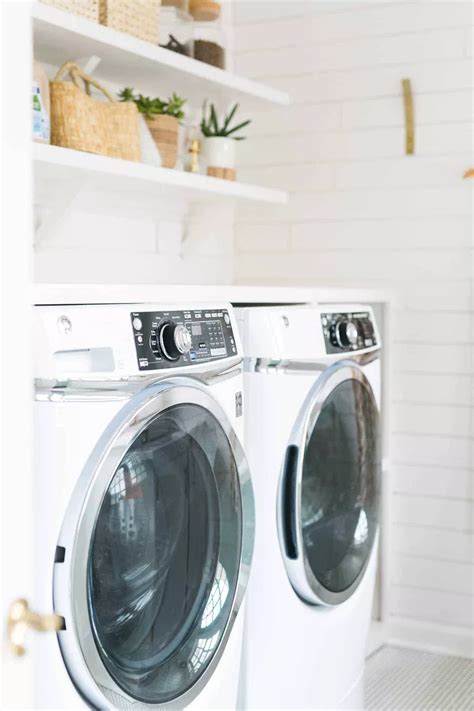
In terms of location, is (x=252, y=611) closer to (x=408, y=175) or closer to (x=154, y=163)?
(x=154, y=163)

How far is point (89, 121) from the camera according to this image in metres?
2.30

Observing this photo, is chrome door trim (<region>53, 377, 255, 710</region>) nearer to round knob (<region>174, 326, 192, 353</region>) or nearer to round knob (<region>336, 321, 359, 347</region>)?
round knob (<region>174, 326, 192, 353</region>)

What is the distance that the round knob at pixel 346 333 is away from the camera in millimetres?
2238

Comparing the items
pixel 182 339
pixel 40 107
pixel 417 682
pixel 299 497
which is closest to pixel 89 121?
pixel 40 107

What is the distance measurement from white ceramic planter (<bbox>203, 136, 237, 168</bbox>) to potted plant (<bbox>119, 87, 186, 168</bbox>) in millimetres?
241

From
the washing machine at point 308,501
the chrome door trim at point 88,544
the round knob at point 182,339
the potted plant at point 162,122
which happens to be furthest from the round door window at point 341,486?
the potted plant at point 162,122

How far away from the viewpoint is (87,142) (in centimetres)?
229

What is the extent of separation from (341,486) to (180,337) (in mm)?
811

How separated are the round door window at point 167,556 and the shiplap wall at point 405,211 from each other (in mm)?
1436

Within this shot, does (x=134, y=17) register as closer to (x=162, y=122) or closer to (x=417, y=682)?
(x=162, y=122)

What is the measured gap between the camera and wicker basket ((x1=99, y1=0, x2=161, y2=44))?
2381mm

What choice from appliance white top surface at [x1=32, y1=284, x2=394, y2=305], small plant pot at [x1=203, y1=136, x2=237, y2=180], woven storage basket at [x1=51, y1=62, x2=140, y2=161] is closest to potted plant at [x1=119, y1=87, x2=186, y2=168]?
woven storage basket at [x1=51, y1=62, x2=140, y2=161]

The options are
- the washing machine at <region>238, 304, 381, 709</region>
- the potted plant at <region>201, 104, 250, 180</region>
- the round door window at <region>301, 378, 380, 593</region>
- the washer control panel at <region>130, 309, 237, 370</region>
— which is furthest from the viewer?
the potted plant at <region>201, 104, 250, 180</region>

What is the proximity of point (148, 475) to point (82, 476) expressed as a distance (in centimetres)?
17
